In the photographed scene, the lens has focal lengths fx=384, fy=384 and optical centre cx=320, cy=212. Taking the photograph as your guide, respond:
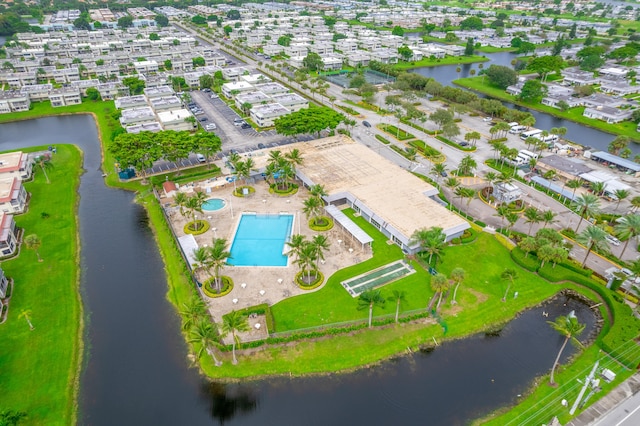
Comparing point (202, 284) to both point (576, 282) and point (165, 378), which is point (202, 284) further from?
point (576, 282)

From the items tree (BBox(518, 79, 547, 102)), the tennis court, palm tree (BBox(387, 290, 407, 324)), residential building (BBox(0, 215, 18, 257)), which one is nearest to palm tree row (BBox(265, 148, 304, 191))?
the tennis court

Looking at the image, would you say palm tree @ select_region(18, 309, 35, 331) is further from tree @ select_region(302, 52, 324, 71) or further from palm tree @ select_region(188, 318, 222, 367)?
tree @ select_region(302, 52, 324, 71)

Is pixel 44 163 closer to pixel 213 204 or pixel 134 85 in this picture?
pixel 213 204

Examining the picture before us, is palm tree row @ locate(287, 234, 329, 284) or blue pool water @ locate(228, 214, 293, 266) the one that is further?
blue pool water @ locate(228, 214, 293, 266)

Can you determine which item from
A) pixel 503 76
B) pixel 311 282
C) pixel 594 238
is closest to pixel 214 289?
pixel 311 282

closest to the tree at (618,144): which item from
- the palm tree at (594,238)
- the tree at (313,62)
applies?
the palm tree at (594,238)

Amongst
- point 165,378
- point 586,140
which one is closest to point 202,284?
point 165,378
